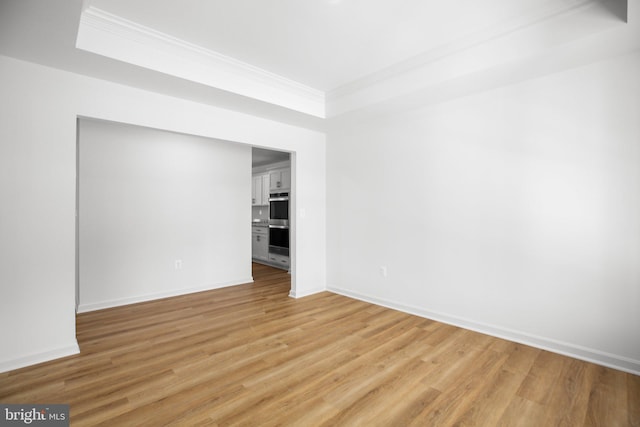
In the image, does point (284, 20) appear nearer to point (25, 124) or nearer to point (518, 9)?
point (518, 9)

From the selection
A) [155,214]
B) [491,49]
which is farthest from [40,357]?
[491,49]

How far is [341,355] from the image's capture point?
8.87ft

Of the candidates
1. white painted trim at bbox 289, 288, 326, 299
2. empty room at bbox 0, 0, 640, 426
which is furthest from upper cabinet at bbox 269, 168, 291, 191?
white painted trim at bbox 289, 288, 326, 299

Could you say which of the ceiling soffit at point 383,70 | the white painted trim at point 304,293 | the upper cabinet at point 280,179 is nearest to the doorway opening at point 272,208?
the upper cabinet at point 280,179

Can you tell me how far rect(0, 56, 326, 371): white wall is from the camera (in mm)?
2422

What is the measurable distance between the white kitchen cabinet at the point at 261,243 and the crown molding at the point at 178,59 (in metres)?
4.04

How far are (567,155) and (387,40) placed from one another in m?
1.94

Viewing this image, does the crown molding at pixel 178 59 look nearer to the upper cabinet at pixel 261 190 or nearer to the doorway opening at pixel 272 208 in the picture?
the doorway opening at pixel 272 208

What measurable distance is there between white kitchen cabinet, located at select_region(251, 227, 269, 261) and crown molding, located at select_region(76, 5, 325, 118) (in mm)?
4036

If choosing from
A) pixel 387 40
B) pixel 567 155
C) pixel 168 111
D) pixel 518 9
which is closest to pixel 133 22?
pixel 168 111

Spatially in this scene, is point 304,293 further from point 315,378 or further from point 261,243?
point 261,243

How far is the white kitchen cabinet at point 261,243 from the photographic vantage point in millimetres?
7234

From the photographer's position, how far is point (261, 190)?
24.2ft

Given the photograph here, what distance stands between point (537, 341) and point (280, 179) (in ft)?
17.3
